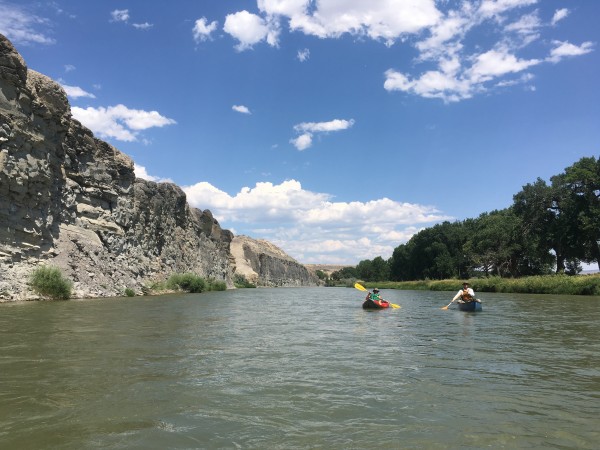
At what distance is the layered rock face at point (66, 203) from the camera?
28.6 m

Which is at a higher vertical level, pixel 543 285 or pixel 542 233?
pixel 542 233

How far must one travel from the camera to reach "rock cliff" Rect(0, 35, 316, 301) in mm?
28562

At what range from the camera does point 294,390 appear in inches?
315

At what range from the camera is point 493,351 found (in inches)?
483

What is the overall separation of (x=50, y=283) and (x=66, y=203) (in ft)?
35.0

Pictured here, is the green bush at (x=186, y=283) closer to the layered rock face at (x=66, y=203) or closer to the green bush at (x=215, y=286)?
the layered rock face at (x=66, y=203)

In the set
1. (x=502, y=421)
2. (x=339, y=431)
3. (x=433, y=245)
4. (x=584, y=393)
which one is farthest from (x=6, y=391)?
(x=433, y=245)

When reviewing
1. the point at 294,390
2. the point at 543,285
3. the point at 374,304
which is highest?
the point at 543,285

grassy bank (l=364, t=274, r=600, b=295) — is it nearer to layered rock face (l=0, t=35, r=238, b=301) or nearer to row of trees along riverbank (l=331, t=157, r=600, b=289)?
row of trees along riverbank (l=331, t=157, r=600, b=289)

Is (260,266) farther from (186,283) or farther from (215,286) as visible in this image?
(186,283)

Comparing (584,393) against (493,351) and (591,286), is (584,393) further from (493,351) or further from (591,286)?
(591,286)

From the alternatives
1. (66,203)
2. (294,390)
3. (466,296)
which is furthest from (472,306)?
(66,203)

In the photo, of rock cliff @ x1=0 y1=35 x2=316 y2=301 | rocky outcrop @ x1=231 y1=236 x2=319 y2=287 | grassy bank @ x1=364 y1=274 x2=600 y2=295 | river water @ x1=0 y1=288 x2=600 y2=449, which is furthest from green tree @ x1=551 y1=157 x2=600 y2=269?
rocky outcrop @ x1=231 y1=236 x2=319 y2=287

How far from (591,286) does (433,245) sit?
51.1 m
